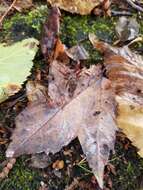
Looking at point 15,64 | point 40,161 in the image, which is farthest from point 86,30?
point 40,161

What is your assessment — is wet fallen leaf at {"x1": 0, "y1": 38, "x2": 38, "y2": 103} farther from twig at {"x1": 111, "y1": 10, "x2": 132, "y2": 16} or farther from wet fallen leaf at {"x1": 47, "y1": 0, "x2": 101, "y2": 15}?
twig at {"x1": 111, "y1": 10, "x2": 132, "y2": 16}

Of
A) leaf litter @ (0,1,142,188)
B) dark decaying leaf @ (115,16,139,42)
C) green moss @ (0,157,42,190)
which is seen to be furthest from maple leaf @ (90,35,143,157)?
green moss @ (0,157,42,190)

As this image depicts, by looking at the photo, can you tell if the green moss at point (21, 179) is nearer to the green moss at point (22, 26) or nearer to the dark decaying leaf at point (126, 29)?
the green moss at point (22, 26)

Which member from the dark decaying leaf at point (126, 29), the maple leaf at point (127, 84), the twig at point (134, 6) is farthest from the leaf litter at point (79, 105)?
the twig at point (134, 6)

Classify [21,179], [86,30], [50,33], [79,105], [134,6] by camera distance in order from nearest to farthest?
[21,179]
[79,105]
[50,33]
[86,30]
[134,6]

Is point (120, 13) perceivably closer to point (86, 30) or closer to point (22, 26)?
point (86, 30)

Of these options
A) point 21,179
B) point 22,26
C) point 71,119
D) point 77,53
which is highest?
point 22,26
